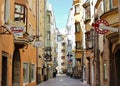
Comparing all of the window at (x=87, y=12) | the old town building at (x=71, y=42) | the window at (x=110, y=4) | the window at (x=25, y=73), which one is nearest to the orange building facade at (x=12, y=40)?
the window at (x=25, y=73)

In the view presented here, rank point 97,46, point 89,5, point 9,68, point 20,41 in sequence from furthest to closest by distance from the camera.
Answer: point 89,5
point 97,46
point 20,41
point 9,68

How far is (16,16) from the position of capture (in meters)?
25.7

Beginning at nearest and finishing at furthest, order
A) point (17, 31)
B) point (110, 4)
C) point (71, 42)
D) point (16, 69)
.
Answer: point (17, 31) < point (110, 4) < point (16, 69) < point (71, 42)

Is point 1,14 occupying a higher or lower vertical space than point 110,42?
higher

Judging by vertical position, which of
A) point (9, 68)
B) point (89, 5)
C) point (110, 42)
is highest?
point (89, 5)

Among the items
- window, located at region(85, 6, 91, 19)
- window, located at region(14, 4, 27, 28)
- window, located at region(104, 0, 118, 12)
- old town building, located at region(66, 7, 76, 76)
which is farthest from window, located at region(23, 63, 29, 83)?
old town building, located at region(66, 7, 76, 76)

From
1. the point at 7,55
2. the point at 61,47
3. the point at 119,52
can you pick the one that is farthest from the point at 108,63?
the point at 61,47

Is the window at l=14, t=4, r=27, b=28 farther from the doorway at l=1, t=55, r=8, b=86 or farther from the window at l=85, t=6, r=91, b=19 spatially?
the window at l=85, t=6, r=91, b=19

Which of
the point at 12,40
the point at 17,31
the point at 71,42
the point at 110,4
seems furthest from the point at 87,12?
the point at 71,42

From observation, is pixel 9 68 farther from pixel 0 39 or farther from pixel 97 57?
pixel 97 57

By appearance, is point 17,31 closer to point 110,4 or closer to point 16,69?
point 110,4

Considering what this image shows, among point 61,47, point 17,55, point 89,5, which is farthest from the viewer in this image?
point 61,47

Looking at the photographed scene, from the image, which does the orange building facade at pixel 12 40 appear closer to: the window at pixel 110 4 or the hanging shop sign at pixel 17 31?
the hanging shop sign at pixel 17 31

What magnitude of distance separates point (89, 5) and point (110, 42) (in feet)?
68.0
